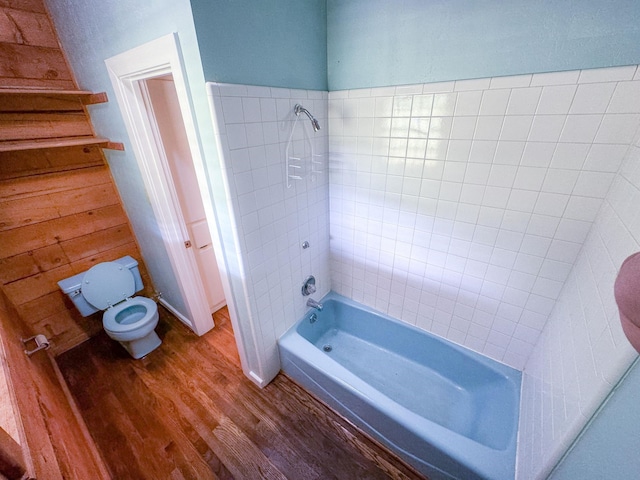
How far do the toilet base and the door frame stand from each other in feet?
0.89

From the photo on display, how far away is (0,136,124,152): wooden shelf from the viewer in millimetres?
1405

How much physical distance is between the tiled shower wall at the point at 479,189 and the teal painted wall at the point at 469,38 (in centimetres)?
6

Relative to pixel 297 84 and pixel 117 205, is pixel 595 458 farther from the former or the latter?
pixel 117 205

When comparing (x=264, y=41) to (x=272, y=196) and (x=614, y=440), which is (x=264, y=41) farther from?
(x=614, y=440)

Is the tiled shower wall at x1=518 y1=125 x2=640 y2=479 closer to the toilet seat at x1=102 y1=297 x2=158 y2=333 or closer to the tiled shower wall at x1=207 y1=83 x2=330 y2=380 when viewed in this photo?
the tiled shower wall at x1=207 y1=83 x2=330 y2=380

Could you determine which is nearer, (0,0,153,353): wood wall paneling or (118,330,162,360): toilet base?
(0,0,153,353): wood wall paneling

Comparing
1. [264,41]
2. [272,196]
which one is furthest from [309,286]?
[264,41]

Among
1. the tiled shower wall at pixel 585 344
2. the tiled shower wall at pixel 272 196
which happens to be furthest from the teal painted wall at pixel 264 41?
the tiled shower wall at pixel 585 344

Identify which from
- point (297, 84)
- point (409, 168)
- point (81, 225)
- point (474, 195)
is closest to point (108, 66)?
point (297, 84)

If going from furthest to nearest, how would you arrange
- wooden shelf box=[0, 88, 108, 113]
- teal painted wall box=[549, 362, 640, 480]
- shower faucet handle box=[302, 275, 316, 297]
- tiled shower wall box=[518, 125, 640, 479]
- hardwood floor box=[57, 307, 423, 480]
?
shower faucet handle box=[302, 275, 316, 297], wooden shelf box=[0, 88, 108, 113], hardwood floor box=[57, 307, 423, 480], tiled shower wall box=[518, 125, 640, 479], teal painted wall box=[549, 362, 640, 480]

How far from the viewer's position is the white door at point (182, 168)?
1673 millimetres

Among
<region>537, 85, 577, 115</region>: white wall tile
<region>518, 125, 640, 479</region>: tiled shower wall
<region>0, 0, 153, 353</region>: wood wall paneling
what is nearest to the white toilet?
<region>0, 0, 153, 353</region>: wood wall paneling

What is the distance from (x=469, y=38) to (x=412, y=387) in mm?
1978

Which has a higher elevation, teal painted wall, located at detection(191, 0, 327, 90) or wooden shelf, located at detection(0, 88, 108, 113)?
teal painted wall, located at detection(191, 0, 327, 90)
